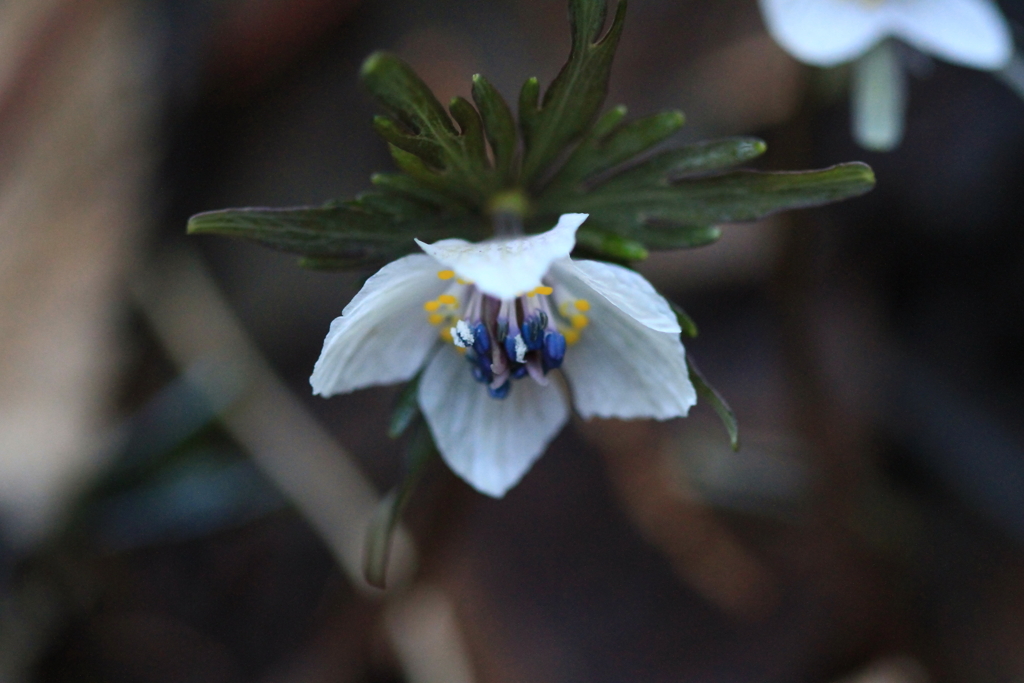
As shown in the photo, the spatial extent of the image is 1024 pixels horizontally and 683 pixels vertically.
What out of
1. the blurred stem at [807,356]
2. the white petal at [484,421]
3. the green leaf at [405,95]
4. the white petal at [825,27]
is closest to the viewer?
the green leaf at [405,95]

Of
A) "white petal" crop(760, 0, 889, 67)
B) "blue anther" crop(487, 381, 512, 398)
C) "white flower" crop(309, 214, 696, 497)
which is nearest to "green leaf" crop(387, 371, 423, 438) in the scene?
"white flower" crop(309, 214, 696, 497)

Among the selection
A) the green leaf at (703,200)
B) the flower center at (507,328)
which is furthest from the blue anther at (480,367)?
the green leaf at (703,200)

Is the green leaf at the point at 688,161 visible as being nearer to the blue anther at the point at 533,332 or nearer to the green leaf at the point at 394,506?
the blue anther at the point at 533,332

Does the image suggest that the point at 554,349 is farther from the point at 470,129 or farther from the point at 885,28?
the point at 885,28

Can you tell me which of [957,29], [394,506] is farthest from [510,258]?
[957,29]

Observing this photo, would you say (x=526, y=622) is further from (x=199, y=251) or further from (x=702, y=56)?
(x=702, y=56)

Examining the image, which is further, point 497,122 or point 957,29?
point 957,29

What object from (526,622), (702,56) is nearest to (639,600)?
(526,622)
